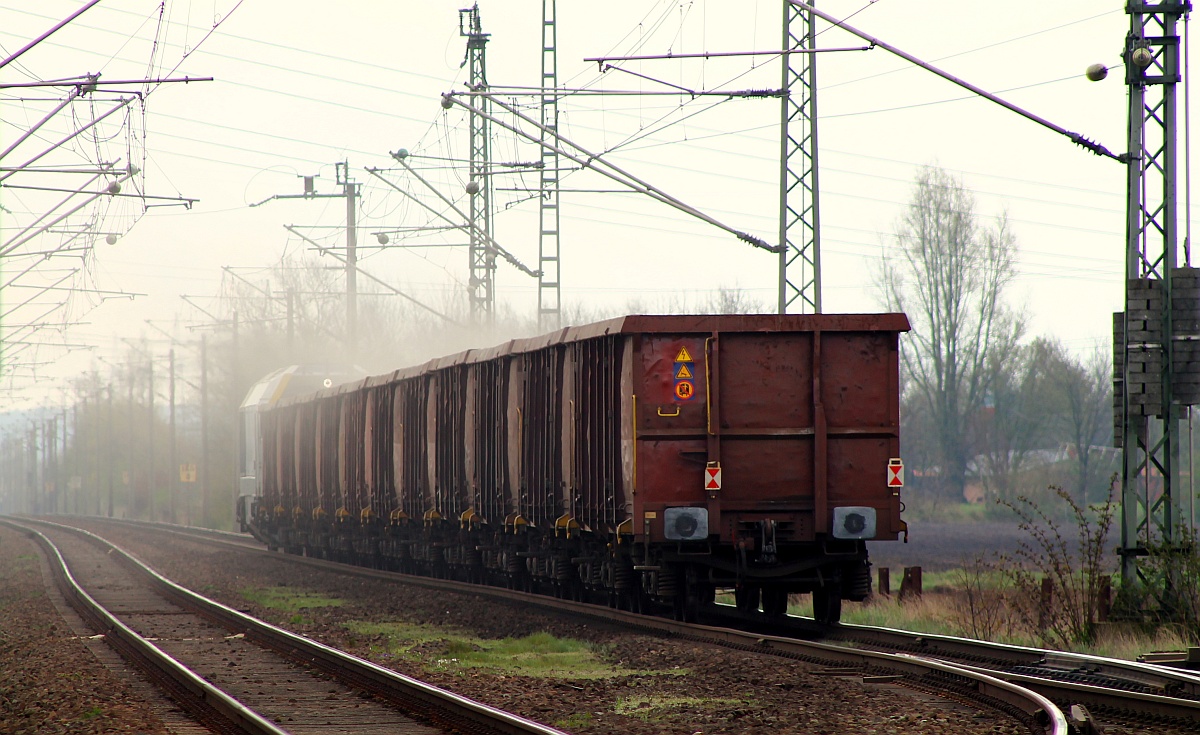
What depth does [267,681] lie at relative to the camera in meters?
12.1

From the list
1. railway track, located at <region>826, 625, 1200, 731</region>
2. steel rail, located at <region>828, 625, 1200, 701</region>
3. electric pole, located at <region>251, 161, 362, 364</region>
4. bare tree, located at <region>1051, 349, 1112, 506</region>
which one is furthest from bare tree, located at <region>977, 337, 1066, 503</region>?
railway track, located at <region>826, 625, 1200, 731</region>

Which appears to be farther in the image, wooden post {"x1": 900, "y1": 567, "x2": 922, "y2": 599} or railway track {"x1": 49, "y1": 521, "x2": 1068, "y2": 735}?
wooden post {"x1": 900, "y1": 567, "x2": 922, "y2": 599}

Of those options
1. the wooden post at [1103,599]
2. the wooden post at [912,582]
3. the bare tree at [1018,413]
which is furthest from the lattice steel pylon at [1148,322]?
the bare tree at [1018,413]

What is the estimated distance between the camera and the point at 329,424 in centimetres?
3145

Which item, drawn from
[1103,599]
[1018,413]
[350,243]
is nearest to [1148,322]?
[1103,599]

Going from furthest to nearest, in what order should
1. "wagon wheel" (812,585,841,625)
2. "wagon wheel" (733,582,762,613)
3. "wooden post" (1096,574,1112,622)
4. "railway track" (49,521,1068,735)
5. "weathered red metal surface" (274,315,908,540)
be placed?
"wagon wheel" (733,582,762,613)
"wagon wheel" (812,585,841,625)
"weathered red metal surface" (274,315,908,540)
"wooden post" (1096,574,1112,622)
"railway track" (49,521,1068,735)

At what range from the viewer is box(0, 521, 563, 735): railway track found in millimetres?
9352

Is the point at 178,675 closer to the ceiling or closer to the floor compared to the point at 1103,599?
closer to the floor

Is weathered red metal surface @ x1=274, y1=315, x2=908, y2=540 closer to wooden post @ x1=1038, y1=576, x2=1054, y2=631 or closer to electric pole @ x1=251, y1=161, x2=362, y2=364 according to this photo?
wooden post @ x1=1038, y1=576, x2=1054, y2=631

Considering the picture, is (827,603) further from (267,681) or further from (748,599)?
(267,681)

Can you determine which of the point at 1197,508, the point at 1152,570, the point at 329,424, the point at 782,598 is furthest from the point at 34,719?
the point at 1197,508

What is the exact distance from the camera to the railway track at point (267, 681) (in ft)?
30.7

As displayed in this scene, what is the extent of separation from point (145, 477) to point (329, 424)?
78.0m

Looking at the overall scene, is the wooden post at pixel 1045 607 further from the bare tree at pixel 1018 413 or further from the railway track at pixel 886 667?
the bare tree at pixel 1018 413
